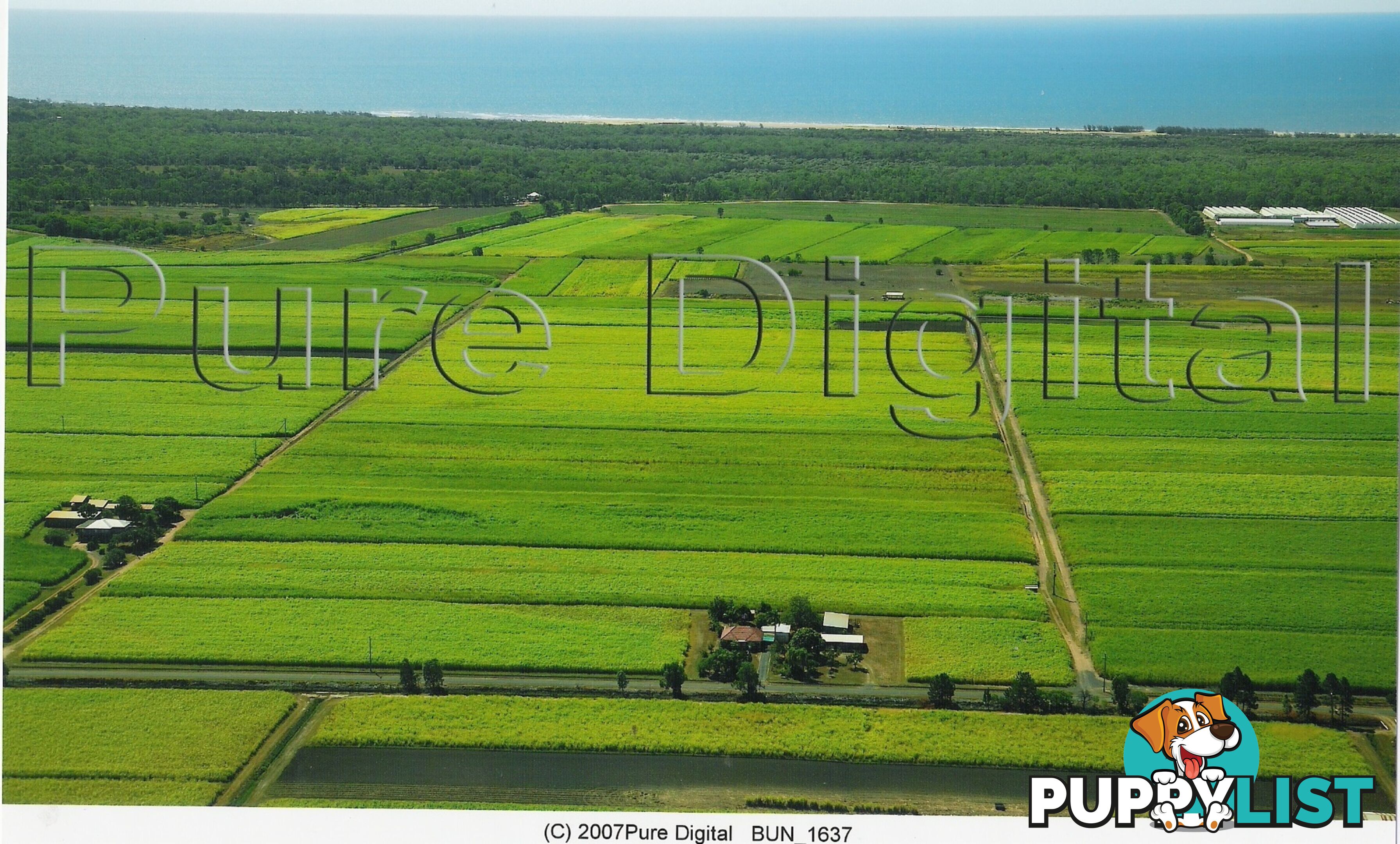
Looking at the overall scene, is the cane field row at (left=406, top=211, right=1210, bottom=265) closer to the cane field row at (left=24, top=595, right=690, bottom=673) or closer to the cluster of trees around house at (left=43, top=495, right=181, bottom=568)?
the cluster of trees around house at (left=43, top=495, right=181, bottom=568)

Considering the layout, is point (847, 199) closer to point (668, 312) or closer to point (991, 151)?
point (991, 151)

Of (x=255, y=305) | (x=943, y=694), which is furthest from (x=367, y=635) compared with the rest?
(x=255, y=305)

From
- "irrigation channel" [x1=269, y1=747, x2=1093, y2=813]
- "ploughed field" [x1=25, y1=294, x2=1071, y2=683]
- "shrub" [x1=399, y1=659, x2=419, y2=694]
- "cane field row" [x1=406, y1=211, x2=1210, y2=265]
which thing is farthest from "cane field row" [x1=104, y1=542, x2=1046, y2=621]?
"cane field row" [x1=406, y1=211, x2=1210, y2=265]

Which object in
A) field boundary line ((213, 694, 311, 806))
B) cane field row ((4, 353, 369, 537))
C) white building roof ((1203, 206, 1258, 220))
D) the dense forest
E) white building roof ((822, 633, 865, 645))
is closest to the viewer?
field boundary line ((213, 694, 311, 806))

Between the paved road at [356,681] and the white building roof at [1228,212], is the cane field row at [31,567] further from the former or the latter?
the white building roof at [1228,212]

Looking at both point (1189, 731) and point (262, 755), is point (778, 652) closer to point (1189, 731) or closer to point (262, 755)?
point (1189, 731)

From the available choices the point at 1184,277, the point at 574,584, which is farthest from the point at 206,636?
the point at 1184,277

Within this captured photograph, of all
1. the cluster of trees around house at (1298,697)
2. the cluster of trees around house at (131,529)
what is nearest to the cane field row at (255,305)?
the cluster of trees around house at (131,529)

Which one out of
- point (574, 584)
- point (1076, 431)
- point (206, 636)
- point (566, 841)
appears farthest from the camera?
point (1076, 431)
